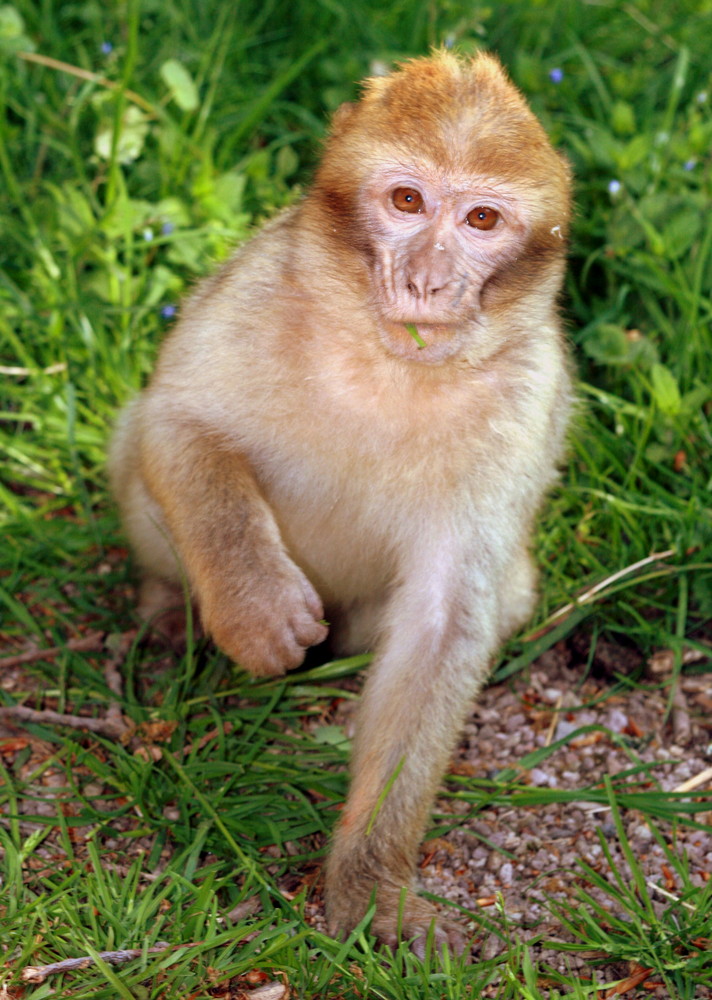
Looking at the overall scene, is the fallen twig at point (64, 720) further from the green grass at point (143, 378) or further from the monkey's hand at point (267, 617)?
the monkey's hand at point (267, 617)

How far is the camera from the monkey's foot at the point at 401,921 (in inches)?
98.3

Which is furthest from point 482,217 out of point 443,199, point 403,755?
point 403,755

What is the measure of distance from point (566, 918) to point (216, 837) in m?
0.74

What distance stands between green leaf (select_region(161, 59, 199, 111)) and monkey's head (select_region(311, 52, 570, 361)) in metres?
1.61

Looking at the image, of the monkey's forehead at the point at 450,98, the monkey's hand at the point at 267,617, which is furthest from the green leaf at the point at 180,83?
the monkey's hand at the point at 267,617

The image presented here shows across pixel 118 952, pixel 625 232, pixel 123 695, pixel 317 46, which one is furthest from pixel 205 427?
pixel 317 46

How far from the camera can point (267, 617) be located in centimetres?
258

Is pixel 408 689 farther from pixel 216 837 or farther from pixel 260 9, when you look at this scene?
pixel 260 9

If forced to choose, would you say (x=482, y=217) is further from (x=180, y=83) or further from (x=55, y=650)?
(x=180, y=83)

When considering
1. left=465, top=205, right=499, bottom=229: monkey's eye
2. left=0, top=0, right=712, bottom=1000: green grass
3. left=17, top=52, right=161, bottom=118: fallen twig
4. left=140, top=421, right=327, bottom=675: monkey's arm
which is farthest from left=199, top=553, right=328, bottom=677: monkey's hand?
left=17, top=52, right=161, bottom=118: fallen twig

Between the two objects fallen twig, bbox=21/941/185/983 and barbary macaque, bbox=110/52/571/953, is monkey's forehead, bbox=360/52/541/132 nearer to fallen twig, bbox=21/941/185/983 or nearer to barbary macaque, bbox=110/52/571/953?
barbary macaque, bbox=110/52/571/953

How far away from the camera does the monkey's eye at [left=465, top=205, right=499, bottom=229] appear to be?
8.11 ft

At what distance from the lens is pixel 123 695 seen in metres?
3.11

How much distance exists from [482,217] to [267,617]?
2.92 feet
